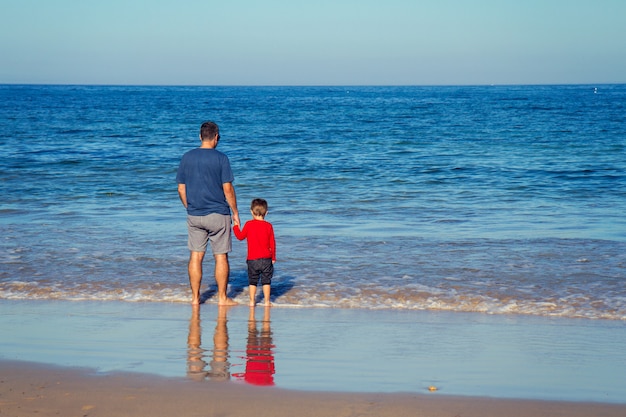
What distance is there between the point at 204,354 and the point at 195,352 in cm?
9

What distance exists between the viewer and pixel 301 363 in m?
5.16

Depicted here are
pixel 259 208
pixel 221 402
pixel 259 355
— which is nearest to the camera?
pixel 221 402

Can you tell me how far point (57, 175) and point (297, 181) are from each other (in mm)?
6137

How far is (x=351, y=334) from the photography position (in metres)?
6.03

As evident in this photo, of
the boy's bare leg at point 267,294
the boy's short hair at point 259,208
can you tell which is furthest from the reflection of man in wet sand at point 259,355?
the boy's short hair at point 259,208

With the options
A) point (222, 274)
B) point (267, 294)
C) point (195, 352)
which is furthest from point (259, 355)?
point (222, 274)

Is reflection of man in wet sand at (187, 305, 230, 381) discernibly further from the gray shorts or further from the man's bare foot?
the gray shorts

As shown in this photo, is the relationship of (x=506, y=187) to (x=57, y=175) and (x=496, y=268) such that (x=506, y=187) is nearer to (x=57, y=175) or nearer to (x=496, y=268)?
(x=496, y=268)

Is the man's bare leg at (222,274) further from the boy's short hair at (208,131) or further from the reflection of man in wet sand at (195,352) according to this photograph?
the boy's short hair at (208,131)

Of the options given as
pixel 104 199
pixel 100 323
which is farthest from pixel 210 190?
pixel 104 199

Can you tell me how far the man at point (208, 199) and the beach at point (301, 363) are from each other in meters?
0.47

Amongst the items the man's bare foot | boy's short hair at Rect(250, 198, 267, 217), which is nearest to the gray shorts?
boy's short hair at Rect(250, 198, 267, 217)

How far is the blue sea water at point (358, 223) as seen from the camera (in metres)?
7.87

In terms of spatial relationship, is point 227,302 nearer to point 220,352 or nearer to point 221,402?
point 220,352
